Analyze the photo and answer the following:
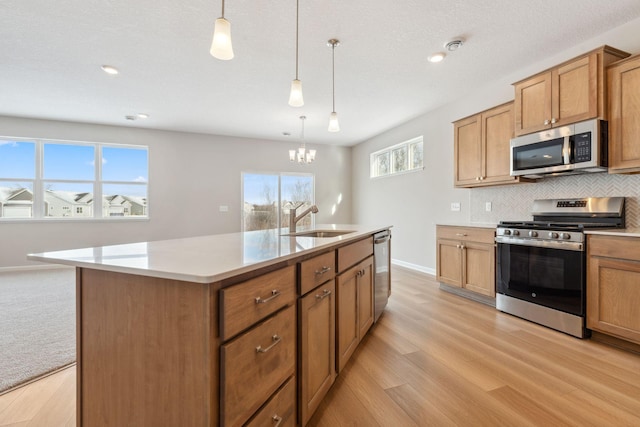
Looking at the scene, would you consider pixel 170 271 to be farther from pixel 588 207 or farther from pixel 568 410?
pixel 588 207

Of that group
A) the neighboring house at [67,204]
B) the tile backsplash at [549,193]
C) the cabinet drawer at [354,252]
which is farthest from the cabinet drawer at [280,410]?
the neighboring house at [67,204]

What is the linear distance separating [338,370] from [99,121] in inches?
235

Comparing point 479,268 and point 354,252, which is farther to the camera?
point 479,268

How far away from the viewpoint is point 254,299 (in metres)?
1.04

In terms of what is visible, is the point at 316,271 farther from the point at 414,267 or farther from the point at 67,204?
the point at 67,204

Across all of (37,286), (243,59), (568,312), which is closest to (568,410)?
(568,312)

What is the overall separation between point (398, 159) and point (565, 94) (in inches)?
123

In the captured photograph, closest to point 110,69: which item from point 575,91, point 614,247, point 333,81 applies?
point 333,81

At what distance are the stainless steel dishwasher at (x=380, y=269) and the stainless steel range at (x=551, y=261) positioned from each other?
45.8 inches

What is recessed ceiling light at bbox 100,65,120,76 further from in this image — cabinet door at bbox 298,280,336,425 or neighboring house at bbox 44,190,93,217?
cabinet door at bbox 298,280,336,425

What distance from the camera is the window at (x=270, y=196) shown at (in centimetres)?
650

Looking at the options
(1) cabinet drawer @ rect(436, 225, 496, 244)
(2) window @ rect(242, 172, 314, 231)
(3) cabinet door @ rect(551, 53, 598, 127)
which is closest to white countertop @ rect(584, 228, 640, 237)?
(1) cabinet drawer @ rect(436, 225, 496, 244)

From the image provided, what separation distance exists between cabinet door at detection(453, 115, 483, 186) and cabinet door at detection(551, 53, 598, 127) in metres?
0.87

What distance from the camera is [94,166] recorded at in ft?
17.8
